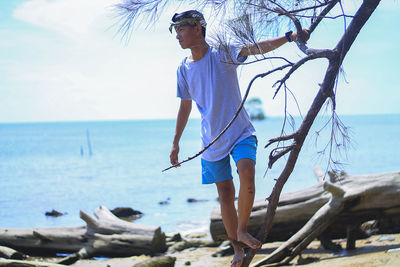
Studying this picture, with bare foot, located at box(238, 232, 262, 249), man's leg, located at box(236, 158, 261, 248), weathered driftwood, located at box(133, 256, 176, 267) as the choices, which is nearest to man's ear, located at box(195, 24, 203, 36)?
man's leg, located at box(236, 158, 261, 248)

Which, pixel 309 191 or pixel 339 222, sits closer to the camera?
pixel 339 222

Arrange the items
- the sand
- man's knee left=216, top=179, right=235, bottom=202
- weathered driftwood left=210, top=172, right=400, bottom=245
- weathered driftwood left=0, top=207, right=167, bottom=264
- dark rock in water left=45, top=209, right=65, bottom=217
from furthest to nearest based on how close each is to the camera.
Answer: dark rock in water left=45, top=209, right=65, bottom=217 < weathered driftwood left=0, top=207, right=167, bottom=264 < weathered driftwood left=210, top=172, right=400, bottom=245 < the sand < man's knee left=216, top=179, right=235, bottom=202

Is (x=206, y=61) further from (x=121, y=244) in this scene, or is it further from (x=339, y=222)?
(x=121, y=244)

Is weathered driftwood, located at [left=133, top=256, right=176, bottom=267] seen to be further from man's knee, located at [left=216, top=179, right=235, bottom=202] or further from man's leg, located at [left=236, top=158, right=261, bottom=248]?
man's leg, located at [left=236, top=158, right=261, bottom=248]

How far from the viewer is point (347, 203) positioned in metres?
6.05

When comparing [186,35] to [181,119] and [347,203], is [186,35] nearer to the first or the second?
[181,119]

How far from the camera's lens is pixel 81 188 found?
68.9 ft

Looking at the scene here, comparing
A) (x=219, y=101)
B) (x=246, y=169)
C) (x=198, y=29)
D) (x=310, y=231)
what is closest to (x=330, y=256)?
(x=310, y=231)

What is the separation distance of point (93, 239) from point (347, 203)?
163 inches

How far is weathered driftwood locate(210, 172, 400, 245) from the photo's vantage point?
6020mm

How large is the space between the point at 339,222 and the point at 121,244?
11.3 ft

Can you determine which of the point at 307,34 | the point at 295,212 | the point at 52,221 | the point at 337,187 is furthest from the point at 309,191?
the point at 52,221

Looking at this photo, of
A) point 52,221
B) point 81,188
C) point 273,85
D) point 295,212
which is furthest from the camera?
point 81,188

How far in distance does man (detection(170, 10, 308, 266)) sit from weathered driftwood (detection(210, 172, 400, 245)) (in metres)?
2.82
